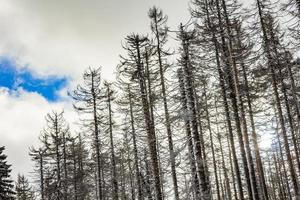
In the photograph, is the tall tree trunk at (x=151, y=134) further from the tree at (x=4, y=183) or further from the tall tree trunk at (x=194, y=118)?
the tree at (x=4, y=183)

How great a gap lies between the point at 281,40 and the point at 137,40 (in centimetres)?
932

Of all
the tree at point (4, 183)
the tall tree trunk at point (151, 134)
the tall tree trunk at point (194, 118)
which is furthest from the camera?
the tree at point (4, 183)

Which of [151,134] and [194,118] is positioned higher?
[194,118]

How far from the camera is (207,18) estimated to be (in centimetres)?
1631

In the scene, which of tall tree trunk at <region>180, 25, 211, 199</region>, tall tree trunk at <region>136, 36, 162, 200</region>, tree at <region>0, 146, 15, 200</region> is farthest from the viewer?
tree at <region>0, 146, 15, 200</region>

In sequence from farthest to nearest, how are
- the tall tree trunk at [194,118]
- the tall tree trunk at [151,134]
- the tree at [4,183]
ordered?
the tree at [4,183] → the tall tree trunk at [151,134] → the tall tree trunk at [194,118]

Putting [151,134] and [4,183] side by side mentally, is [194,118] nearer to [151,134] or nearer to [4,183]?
[151,134]

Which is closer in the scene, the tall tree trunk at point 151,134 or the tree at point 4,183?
the tall tree trunk at point 151,134

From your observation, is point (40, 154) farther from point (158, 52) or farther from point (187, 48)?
point (187, 48)

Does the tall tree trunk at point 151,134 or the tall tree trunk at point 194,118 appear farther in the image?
the tall tree trunk at point 151,134

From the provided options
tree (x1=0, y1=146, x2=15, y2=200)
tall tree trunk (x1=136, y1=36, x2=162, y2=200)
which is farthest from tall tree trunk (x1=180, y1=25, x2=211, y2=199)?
tree (x1=0, y1=146, x2=15, y2=200)

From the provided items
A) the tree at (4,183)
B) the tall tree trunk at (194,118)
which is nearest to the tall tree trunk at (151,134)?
the tall tree trunk at (194,118)

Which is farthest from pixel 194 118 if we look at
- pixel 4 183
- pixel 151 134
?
pixel 4 183

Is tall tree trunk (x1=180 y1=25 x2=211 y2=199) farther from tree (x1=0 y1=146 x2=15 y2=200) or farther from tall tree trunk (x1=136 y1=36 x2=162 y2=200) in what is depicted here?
tree (x1=0 y1=146 x2=15 y2=200)
